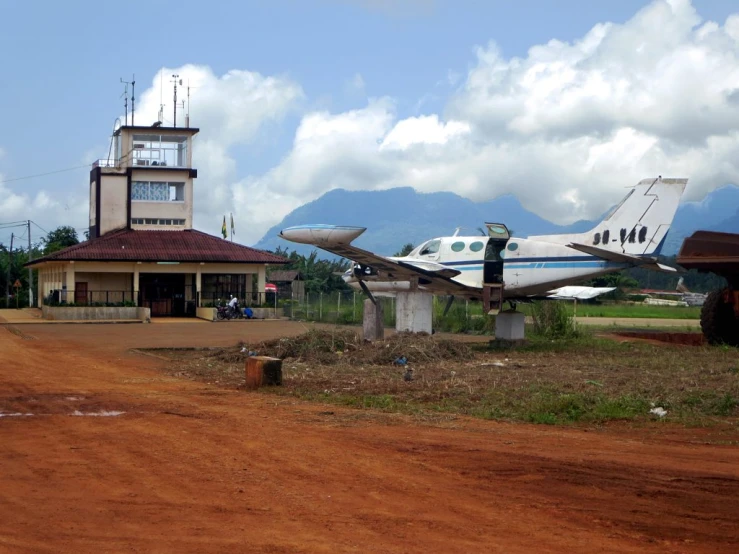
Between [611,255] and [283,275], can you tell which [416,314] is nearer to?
[611,255]

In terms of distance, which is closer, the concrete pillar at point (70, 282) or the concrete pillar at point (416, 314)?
the concrete pillar at point (416, 314)

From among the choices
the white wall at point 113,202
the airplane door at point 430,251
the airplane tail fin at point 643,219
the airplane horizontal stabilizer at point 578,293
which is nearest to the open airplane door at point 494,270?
the airplane door at point 430,251

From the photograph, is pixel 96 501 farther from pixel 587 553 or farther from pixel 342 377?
pixel 342 377

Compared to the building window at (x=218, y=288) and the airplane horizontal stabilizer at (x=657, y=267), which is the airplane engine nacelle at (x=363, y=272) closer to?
the airplane horizontal stabilizer at (x=657, y=267)

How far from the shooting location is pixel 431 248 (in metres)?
25.9

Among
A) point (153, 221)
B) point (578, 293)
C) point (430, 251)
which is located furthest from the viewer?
point (153, 221)

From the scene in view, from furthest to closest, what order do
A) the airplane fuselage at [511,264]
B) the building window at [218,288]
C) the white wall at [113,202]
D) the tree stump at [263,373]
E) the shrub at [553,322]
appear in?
1. the white wall at [113,202]
2. the building window at [218,288]
3. the shrub at [553,322]
4. the airplane fuselage at [511,264]
5. the tree stump at [263,373]

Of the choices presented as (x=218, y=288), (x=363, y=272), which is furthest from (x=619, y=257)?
(x=218, y=288)

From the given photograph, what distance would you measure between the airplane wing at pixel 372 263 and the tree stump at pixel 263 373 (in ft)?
20.3

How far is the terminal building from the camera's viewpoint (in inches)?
1925

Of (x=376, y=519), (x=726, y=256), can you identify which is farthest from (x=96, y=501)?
(x=726, y=256)

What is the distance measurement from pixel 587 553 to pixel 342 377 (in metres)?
10.7

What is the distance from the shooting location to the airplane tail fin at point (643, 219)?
22.0 metres

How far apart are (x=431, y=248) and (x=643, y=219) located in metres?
6.34
